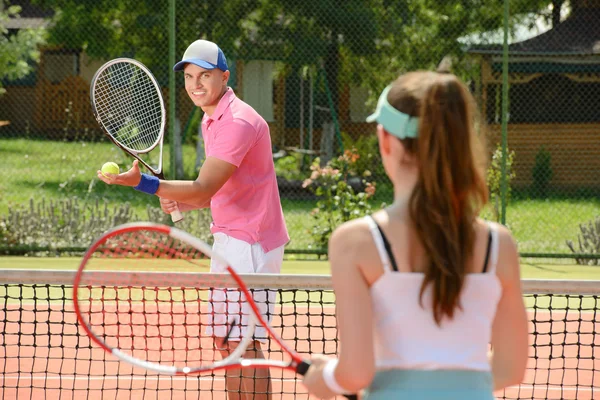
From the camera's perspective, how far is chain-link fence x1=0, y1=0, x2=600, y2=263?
32.1ft

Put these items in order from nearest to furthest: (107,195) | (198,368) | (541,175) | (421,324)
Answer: (421,324), (198,368), (541,175), (107,195)

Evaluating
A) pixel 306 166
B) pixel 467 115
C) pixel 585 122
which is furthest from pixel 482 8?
pixel 467 115

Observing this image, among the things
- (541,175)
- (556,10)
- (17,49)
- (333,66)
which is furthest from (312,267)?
(17,49)

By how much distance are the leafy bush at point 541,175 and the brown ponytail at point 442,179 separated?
9584mm

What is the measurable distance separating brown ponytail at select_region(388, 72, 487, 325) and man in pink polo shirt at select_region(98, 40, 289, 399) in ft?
6.48

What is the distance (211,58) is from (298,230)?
6.37 m

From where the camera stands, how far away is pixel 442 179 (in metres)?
1.88

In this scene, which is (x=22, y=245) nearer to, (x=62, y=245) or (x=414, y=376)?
(x=62, y=245)

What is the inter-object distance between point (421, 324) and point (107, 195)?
10.5 m

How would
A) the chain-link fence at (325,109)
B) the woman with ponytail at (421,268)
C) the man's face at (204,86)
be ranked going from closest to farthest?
1. the woman with ponytail at (421,268)
2. the man's face at (204,86)
3. the chain-link fence at (325,109)

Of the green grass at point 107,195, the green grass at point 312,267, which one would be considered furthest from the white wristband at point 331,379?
the green grass at point 107,195

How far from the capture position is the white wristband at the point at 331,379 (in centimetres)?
191

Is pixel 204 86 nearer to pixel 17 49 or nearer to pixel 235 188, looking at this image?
pixel 235 188

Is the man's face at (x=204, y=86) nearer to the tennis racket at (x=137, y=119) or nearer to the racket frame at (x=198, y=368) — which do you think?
the tennis racket at (x=137, y=119)
